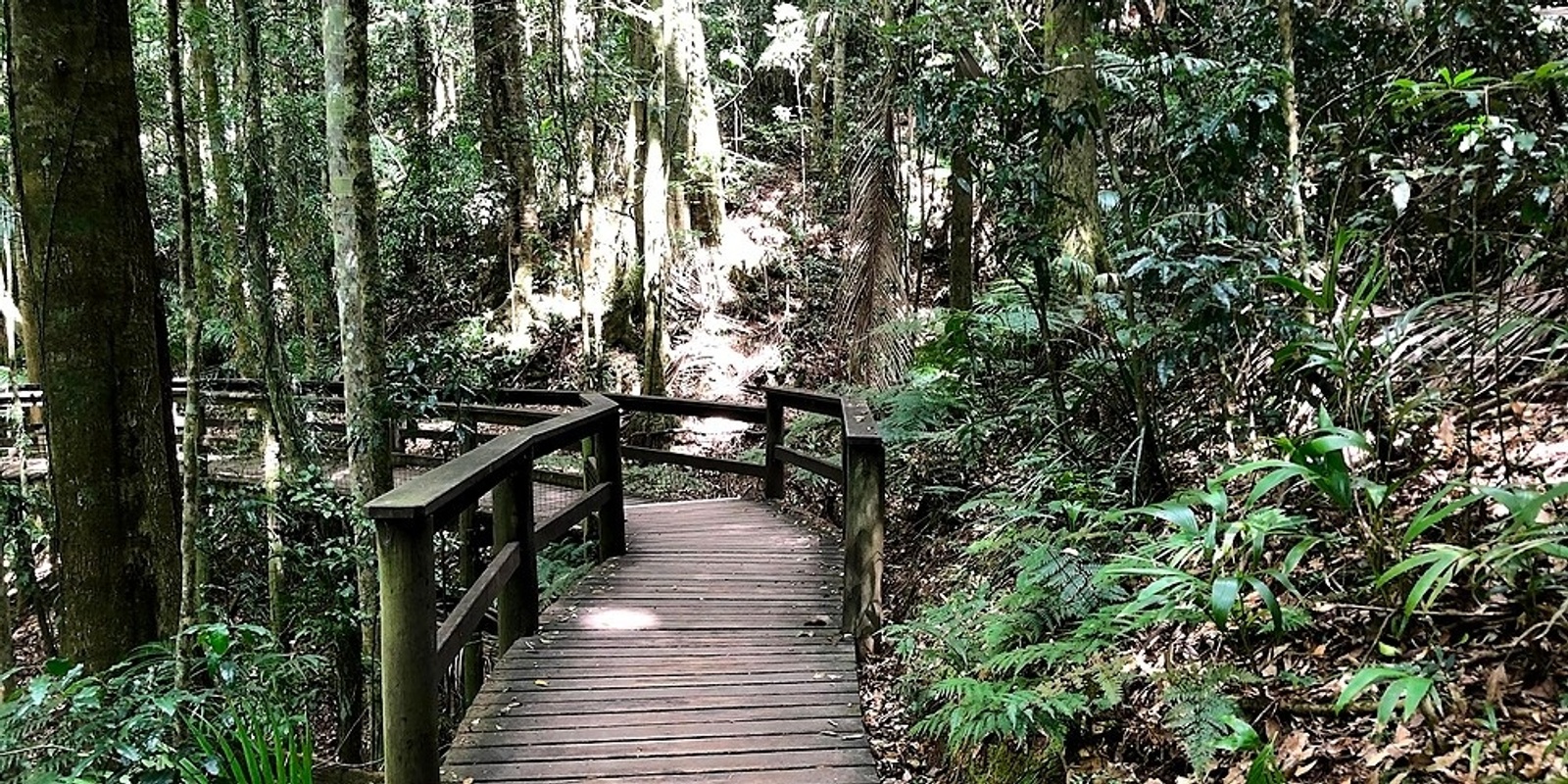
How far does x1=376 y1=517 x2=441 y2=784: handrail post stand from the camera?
9.99ft

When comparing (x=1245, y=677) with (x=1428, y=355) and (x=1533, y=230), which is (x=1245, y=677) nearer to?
(x=1428, y=355)

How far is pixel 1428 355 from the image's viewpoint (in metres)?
3.18

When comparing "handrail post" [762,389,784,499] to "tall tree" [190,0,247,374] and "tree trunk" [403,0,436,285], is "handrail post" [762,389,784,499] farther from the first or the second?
"tree trunk" [403,0,436,285]

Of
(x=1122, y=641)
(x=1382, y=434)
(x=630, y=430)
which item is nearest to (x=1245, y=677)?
(x=1122, y=641)

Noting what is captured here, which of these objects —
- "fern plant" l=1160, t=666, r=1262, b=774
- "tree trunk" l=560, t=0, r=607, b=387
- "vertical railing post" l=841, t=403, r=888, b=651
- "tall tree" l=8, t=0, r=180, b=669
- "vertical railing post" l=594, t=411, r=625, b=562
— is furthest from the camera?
"tree trunk" l=560, t=0, r=607, b=387

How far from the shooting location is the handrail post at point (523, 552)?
4336mm

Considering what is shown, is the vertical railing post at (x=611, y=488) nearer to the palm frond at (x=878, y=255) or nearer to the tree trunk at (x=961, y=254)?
the palm frond at (x=878, y=255)

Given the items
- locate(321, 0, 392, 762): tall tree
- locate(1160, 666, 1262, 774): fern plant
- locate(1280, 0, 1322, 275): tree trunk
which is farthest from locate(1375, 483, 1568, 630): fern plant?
locate(321, 0, 392, 762): tall tree

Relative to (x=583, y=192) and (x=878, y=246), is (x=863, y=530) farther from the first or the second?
(x=583, y=192)

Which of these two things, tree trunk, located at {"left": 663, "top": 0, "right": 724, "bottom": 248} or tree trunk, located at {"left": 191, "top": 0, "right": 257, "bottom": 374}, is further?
tree trunk, located at {"left": 663, "top": 0, "right": 724, "bottom": 248}

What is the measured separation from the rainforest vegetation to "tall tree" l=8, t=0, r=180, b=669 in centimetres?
1

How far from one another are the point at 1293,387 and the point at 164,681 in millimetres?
4769

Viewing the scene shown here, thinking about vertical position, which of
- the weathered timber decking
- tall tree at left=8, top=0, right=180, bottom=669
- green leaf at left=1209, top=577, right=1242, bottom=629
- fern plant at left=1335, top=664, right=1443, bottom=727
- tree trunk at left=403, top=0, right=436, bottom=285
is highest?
tree trunk at left=403, top=0, right=436, bottom=285

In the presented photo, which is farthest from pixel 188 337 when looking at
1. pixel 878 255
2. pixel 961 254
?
pixel 961 254
